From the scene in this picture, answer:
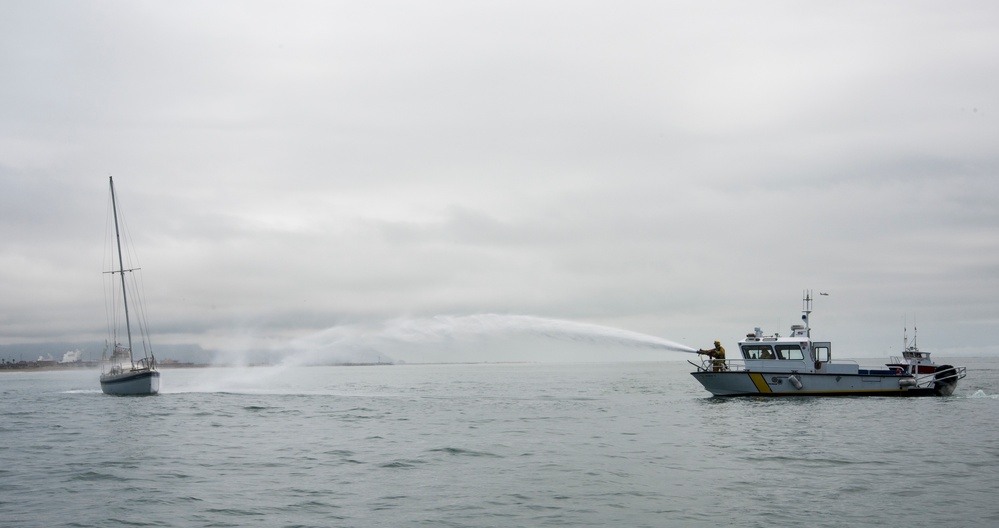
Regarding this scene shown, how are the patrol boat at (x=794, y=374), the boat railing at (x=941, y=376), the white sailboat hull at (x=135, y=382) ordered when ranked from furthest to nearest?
the white sailboat hull at (x=135, y=382), the boat railing at (x=941, y=376), the patrol boat at (x=794, y=374)

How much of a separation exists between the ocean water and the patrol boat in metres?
5.30

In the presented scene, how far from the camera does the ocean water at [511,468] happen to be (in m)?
24.6

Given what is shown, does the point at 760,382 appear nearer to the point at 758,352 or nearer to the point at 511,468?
the point at 758,352

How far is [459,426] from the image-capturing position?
5062 centimetres

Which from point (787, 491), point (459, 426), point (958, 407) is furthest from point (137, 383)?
point (958, 407)

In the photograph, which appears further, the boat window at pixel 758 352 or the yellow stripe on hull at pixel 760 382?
the boat window at pixel 758 352

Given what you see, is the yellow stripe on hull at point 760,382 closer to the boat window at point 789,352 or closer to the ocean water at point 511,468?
the boat window at point 789,352

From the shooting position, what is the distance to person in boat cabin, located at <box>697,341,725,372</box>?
66.9m

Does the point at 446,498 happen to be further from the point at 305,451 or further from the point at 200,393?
the point at 200,393

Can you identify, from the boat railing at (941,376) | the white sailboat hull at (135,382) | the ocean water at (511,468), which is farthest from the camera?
the white sailboat hull at (135,382)

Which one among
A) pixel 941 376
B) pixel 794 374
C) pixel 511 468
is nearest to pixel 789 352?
pixel 794 374

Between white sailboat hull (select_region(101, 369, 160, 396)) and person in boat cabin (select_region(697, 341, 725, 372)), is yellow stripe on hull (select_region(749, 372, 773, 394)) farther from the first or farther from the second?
Answer: white sailboat hull (select_region(101, 369, 160, 396))

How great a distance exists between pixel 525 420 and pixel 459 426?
559cm

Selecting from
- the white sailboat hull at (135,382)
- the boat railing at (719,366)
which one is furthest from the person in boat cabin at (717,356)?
the white sailboat hull at (135,382)
